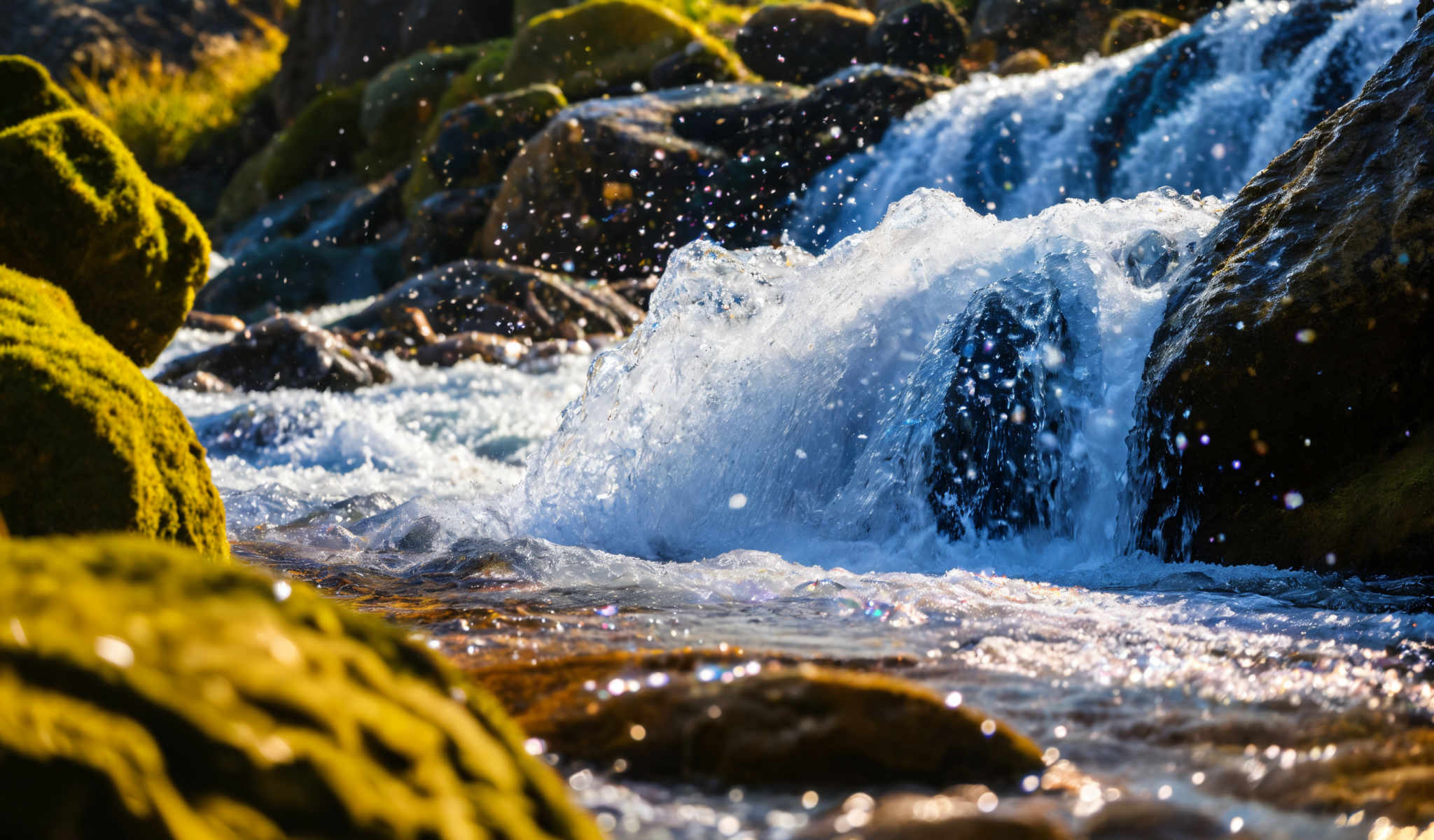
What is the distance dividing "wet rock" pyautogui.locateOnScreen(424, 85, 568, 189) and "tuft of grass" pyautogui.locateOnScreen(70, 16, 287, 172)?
377 inches

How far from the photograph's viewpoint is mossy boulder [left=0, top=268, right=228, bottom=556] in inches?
92.4

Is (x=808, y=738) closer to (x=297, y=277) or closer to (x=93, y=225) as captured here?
(x=93, y=225)

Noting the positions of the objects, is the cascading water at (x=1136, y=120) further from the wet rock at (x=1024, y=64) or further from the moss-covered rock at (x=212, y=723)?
the moss-covered rock at (x=212, y=723)

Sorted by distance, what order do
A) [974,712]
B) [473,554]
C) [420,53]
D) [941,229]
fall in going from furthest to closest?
1. [420,53]
2. [941,229]
3. [473,554]
4. [974,712]

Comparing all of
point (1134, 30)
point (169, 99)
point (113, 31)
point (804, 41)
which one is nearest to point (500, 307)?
point (804, 41)

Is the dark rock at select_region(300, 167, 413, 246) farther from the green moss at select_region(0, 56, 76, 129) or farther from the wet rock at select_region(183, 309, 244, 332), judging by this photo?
the green moss at select_region(0, 56, 76, 129)

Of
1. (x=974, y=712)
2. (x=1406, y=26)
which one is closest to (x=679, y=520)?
(x=974, y=712)

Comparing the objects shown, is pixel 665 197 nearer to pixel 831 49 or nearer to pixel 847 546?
pixel 831 49

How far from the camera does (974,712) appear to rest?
1.59 metres

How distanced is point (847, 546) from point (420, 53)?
18432 mm

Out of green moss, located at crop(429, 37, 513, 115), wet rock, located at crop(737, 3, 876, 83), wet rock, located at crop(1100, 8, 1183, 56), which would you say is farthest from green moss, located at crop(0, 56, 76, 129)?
green moss, located at crop(429, 37, 513, 115)

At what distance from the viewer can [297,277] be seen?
1507 centimetres

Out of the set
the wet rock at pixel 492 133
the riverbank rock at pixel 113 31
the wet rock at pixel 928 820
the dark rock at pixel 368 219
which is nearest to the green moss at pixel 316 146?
the dark rock at pixel 368 219

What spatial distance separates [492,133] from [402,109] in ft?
15.8
